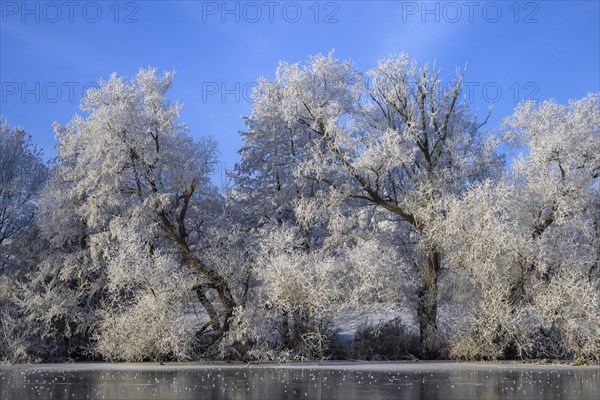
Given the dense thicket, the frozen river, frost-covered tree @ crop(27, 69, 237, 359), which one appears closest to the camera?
the frozen river

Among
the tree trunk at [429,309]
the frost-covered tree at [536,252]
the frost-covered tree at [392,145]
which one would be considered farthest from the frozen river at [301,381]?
the frost-covered tree at [392,145]

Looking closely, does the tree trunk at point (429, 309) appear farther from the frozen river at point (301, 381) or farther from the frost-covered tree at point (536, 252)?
the frozen river at point (301, 381)

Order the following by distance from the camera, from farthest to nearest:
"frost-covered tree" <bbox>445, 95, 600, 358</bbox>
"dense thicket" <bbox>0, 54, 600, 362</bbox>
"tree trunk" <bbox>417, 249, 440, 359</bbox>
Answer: "tree trunk" <bbox>417, 249, 440, 359</bbox>, "dense thicket" <bbox>0, 54, 600, 362</bbox>, "frost-covered tree" <bbox>445, 95, 600, 358</bbox>

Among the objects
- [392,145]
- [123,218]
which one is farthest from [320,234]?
[123,218]

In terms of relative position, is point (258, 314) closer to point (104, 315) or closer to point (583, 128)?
point (104, 315)

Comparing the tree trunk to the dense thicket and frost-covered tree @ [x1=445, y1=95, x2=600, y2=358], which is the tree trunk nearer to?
the dense thicket

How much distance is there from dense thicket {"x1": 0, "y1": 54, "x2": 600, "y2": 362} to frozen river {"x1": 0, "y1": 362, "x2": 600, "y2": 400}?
200 cm

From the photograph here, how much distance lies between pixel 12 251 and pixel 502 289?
20879mm

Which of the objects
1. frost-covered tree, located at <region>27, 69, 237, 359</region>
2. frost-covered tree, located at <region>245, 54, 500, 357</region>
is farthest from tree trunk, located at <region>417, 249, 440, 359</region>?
frost-covered tree, located at <region>27, 69, 237, 359</region>

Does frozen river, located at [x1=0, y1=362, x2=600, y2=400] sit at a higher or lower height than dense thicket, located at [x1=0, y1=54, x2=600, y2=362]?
lower

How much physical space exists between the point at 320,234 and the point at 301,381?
15.6m

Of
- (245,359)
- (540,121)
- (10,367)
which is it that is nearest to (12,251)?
(10,367)

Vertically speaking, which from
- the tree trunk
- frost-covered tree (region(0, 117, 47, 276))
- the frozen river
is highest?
frost-covered tree (region(0, 117, 47, 276))

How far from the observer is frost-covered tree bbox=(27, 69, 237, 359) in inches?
1049
